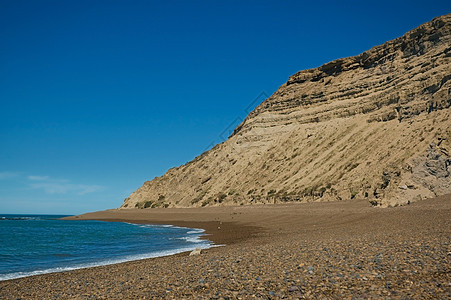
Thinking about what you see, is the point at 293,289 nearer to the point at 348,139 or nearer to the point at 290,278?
the point at 290,278

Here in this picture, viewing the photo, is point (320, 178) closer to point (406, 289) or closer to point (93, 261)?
point (93, 261)


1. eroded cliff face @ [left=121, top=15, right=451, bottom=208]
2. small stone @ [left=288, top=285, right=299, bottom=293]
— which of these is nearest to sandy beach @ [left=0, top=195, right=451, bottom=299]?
small stone @ [left=288, top=285, right=299, bottom=293]

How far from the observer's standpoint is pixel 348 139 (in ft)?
183

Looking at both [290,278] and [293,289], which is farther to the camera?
[290,278]

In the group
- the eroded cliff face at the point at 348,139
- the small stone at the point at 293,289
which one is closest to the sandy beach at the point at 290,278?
the small stone at the point at 293,289

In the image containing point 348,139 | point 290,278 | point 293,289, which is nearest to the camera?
point 293,289

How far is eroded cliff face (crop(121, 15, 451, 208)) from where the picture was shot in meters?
34.2

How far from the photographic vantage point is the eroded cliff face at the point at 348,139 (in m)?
34.2

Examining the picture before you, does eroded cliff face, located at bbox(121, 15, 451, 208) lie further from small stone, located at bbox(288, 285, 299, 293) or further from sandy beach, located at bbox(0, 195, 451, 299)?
small stone, located at bbox(288, 285, 299, 293)

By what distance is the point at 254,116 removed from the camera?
8100cm

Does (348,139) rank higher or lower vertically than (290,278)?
higher

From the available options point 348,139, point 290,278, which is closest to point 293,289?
point 290,278

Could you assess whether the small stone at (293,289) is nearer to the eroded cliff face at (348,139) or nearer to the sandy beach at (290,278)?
the sandy beach at (290,278)

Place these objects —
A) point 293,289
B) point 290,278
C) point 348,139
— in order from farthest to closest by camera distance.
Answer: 1. point 348,139
2. point 290,278
3. point 293,289
